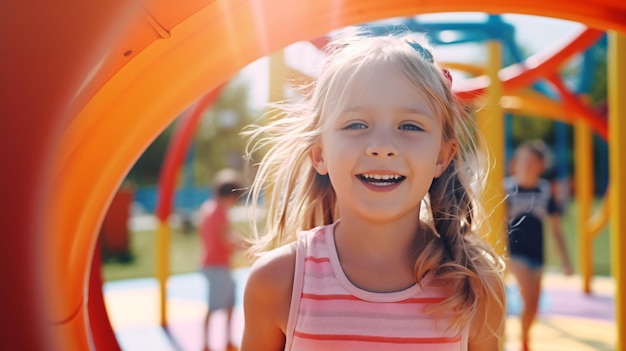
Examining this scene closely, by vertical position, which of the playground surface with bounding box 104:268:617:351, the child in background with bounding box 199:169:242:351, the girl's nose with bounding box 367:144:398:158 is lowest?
the playground surface with bounding box 104:268:617:351

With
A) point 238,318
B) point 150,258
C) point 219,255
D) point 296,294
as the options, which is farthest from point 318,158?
point 150,258

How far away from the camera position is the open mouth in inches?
53.8

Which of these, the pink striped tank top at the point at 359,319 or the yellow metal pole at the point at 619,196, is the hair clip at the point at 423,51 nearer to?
the pink striped tank top at the point at 359,319

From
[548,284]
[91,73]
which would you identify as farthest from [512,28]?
[548,284]

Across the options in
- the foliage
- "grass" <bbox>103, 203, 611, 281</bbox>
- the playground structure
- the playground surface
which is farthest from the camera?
the foliage

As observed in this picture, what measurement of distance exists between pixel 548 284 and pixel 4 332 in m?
8.10

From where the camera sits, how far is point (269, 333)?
1439mm

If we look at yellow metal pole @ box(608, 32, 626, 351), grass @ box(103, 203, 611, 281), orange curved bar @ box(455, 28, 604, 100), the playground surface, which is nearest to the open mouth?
yellow metal pole @ box(608, 32, 626, 351)

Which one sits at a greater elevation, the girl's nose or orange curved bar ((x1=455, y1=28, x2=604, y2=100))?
orange curved bar ((x1=455, y1=28, x2=604, y2=100))

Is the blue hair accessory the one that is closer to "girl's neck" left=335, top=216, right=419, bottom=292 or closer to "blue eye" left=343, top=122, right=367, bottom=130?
"blue eye" left=343, top=122, right=367, bottom=130

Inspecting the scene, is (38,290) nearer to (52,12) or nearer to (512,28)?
(52,12)

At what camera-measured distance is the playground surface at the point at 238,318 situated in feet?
17.7

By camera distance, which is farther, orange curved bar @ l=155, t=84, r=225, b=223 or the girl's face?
orange curved bar @ l=155, t=84, r=225, b=223

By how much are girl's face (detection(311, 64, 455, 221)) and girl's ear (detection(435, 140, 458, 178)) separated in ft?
0.39
